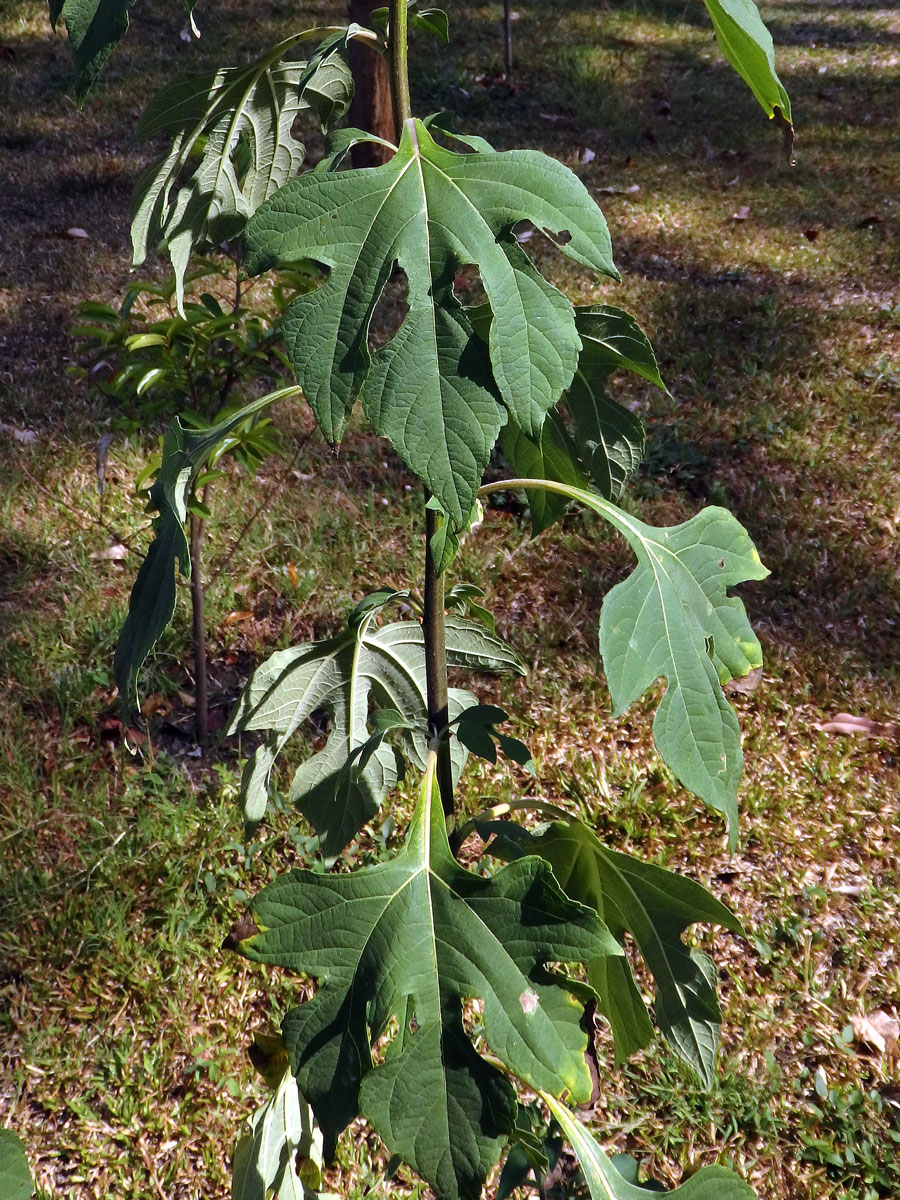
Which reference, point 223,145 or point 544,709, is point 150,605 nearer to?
point 223,145

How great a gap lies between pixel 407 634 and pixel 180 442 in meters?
0.54

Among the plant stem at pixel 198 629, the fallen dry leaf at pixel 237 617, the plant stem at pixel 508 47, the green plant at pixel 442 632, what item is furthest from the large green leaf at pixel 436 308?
the plant stem at pixel 508 47

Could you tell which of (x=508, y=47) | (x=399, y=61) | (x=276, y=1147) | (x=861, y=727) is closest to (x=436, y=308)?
(x=399, y=61)

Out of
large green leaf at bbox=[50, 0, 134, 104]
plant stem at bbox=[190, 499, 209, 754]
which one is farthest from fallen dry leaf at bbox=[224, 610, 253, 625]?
large green leaf at bbox=[50, 0, 134, 104]

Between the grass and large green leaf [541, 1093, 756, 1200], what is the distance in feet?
2.35

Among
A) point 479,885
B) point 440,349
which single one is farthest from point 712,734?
point 440,349

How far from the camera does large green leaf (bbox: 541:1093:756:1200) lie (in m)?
1.07

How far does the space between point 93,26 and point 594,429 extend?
67 centimetres

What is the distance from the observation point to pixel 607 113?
21.0 ft

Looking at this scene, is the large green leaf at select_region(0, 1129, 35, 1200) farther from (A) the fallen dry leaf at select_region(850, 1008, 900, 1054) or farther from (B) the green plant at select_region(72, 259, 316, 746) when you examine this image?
(A) the fallen dry leaf at select_region(850, 1008, 900, 1054)

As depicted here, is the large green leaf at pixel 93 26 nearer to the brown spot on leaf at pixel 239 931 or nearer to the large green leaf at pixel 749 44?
the large green leaf at pixel 749 44

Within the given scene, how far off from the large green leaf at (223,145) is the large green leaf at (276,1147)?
107 centimetres

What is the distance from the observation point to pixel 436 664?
116cm

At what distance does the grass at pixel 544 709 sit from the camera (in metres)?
1.79
